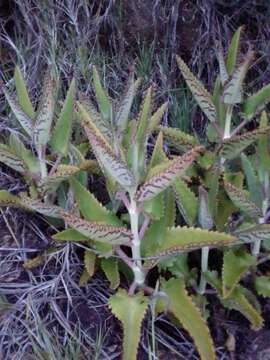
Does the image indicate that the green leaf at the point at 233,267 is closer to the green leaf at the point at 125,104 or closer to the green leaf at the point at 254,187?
the green leaf at the point at 254,187

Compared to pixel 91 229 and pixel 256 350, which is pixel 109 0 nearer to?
pixel 91 229

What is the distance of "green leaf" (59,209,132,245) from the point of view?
48.1 inches

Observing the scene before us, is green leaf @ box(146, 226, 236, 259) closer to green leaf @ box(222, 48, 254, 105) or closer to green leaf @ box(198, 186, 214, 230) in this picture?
green leaf @ box(198, 186, 214, 230)

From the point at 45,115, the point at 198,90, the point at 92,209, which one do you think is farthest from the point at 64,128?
the point at 198,90

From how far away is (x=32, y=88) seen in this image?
200 cm

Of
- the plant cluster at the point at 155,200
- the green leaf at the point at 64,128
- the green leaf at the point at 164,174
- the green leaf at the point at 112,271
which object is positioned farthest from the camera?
the green leaf at the point at 64,128

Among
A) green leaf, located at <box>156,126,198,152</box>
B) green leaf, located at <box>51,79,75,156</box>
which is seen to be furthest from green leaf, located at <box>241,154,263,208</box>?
green leaf, located at <box>51,79,75,156</box>

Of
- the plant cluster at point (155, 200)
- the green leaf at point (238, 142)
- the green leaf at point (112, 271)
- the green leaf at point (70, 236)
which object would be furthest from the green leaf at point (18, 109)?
the green leaf at point (238, 142)

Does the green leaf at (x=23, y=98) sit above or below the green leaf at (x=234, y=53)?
below

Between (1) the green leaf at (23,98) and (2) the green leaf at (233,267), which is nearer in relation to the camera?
(2) the green leaf at (233,267)

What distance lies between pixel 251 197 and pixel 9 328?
0.67 m

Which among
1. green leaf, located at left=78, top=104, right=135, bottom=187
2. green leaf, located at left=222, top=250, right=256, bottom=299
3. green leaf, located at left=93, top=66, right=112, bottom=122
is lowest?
green leaf, located at left=222, top=250, right=256, bottom=299

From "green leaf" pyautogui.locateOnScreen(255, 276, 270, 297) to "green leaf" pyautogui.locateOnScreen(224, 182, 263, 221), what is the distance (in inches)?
6.8

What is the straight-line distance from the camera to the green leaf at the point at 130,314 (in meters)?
1.26
